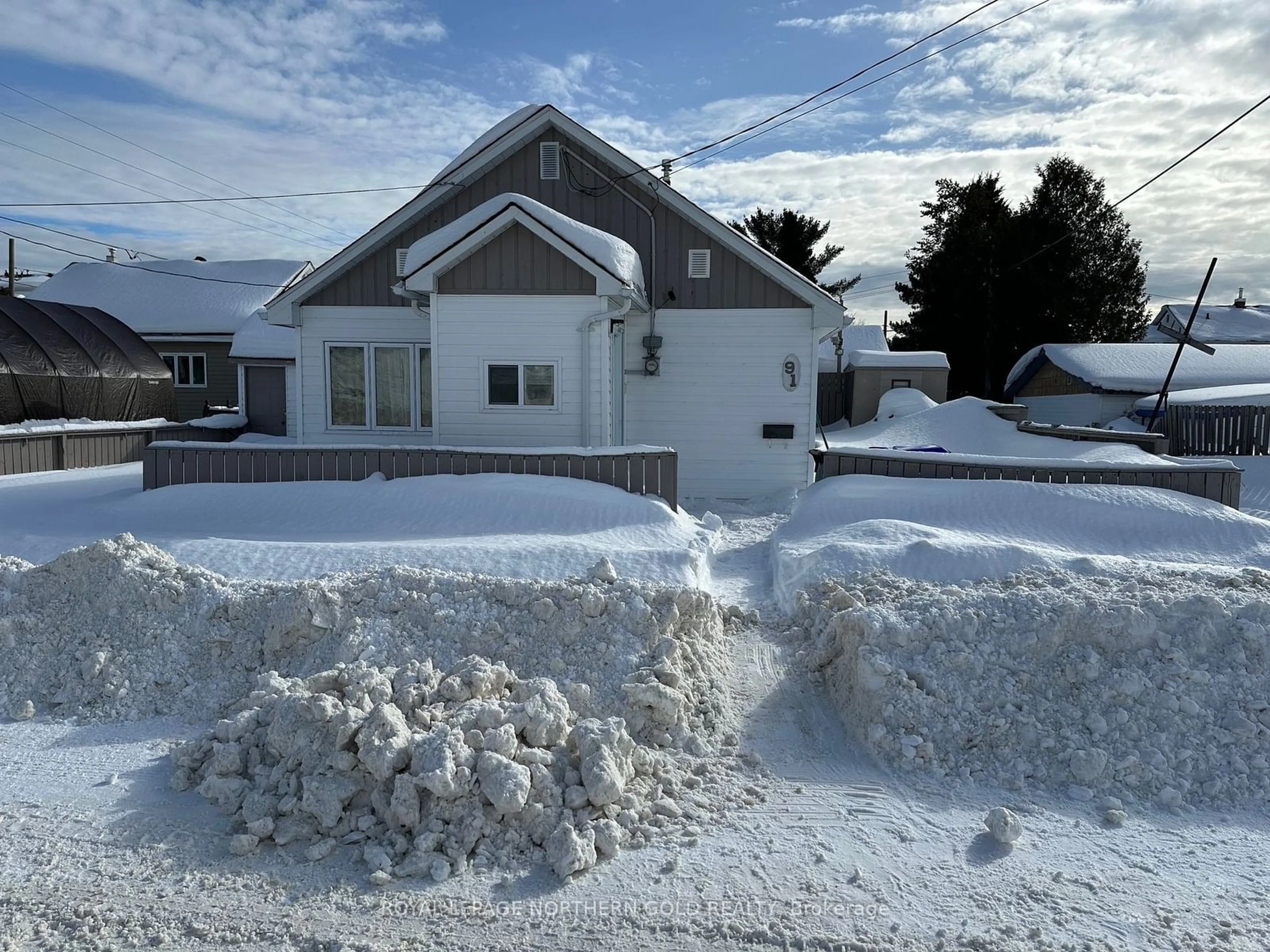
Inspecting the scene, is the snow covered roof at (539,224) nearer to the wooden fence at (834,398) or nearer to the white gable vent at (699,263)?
the white gable vent at (699,263)

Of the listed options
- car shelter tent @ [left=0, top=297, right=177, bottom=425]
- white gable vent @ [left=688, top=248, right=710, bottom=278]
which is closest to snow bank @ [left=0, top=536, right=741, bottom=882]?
white gable vent @ [left=688, top=248, right=710, bottom=278]

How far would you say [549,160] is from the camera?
1454 cm

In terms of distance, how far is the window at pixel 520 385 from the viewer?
1217cm

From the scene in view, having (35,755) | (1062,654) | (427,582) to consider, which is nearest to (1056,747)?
(1062,654)

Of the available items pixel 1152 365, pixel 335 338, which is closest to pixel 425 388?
pixel 335 338

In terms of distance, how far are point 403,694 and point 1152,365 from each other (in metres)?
27.3

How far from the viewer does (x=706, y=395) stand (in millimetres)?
14477

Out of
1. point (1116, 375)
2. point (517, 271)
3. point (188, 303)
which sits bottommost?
point (1116, 375)

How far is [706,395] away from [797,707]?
8.89 meters

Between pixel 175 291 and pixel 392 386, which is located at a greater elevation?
pixel 175 291

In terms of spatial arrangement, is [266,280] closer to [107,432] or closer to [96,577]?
[107,432]

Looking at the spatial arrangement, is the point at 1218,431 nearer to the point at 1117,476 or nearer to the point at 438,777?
the point at 1117,476

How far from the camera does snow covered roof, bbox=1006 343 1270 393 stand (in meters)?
24.8

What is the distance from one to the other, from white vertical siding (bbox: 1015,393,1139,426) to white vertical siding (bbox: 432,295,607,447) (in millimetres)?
19629
